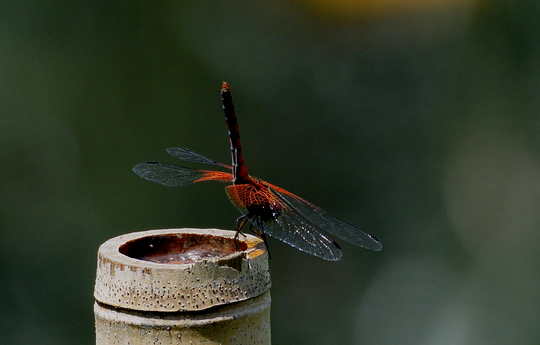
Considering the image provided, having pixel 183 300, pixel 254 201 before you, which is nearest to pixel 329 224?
pixel 254 201

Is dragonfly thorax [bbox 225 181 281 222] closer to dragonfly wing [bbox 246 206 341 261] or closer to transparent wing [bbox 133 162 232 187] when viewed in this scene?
dragonfly wing [bbox 246 206 341 261]

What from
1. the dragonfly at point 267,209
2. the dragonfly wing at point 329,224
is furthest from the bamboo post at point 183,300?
the dragonfly wing at point 329,224

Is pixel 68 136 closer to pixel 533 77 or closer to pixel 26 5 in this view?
pixel 26 5

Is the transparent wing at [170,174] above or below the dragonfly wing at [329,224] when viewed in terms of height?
above

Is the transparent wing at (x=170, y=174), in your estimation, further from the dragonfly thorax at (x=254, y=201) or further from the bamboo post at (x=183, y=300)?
the bamboo post at (x=183, y=300)

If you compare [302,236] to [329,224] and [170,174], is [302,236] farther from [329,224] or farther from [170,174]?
[170,174]

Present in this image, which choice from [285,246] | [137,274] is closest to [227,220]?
[285,246]
